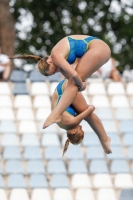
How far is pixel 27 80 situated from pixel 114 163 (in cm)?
246

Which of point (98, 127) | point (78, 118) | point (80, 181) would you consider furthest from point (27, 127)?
point (78, 118)

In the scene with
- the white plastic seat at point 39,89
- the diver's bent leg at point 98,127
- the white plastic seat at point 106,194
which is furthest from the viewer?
the white plastic seat at point 39,89

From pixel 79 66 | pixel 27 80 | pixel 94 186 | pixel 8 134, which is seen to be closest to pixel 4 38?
pixel 27 80

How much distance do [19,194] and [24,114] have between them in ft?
6.37

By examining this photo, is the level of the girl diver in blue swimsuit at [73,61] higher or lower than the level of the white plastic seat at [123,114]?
higher

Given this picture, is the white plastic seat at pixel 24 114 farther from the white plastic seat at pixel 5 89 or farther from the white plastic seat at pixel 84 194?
the white plastic seat at pixel 84 194

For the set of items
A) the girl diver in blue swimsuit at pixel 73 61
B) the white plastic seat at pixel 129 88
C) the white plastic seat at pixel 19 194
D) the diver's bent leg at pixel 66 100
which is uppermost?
Answer: the girl diver in blue swimsuit at pixel 73 61

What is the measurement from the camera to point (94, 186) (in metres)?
12.5

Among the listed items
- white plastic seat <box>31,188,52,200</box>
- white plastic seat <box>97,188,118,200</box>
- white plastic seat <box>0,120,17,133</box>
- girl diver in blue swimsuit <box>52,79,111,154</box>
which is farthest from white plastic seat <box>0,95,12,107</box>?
girl diver in blue swimsuit <box>52,79,111,154</box>

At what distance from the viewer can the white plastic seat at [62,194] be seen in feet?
39.9

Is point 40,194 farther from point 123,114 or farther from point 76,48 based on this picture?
point 76,48

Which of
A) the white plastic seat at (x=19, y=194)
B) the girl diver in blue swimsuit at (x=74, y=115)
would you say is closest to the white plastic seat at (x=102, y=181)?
the white plastic seat at (x=19, y=194)

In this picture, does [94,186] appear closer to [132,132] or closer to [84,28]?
[132,132]

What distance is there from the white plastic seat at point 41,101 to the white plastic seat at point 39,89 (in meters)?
0.12
